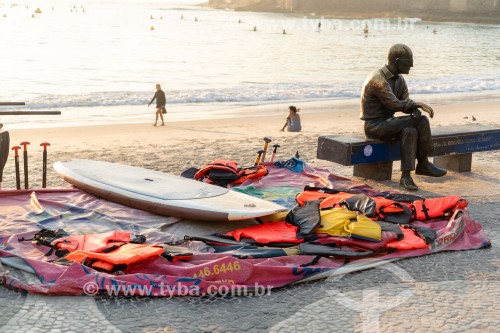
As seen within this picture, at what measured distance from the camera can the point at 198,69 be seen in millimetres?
43531

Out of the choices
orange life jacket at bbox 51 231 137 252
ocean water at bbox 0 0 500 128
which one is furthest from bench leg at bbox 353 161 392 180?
ocean water at bbox 0 0 500 128

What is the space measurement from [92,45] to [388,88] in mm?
56349

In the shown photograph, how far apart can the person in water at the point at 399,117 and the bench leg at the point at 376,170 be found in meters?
0.43

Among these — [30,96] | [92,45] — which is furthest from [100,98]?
[92,45]

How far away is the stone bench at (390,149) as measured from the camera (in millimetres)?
9641

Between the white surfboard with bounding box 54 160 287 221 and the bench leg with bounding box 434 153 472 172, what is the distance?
4.15 m

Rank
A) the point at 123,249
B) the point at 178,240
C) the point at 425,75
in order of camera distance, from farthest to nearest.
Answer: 1. the point at 425,75
2. the point at 178,240
3. the point at 123,249

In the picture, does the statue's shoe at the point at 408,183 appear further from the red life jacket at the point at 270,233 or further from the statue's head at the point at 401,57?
the red life jacket at the point at 270,233

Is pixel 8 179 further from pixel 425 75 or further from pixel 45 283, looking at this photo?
pixel 425 75

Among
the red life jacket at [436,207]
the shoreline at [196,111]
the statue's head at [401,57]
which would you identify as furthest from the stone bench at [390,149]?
the shoreline at [196,111]

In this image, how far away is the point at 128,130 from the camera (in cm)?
1733

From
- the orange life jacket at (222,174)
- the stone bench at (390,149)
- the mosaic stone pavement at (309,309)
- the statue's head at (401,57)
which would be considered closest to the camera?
the mosaic stone pavement at (309,309)

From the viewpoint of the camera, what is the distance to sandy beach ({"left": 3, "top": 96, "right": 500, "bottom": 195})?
10438 millimetres

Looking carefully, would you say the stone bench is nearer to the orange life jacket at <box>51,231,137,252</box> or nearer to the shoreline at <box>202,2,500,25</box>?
the orange life jacket at <box>51,231,137,252</box>
